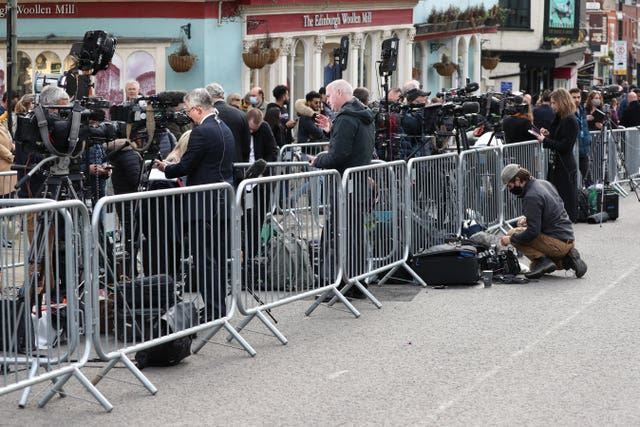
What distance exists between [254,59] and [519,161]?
34.9 feet

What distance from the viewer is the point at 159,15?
85.9 ft

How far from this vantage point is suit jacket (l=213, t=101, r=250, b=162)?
46.2ft

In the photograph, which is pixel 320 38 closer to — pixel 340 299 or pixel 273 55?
pixel 273 55

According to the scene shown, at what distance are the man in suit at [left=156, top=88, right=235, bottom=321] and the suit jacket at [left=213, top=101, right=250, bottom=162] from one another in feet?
9.86

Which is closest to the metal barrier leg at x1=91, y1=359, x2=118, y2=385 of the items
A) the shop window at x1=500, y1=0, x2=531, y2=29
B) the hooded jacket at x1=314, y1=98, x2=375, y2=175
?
the hooded jacket at x1=314, y1=98, x2=375, y2=175

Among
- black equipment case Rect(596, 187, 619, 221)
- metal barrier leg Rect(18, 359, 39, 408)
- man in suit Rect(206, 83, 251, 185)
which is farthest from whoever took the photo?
black equipment case Rect(596, 187, 619, 221)

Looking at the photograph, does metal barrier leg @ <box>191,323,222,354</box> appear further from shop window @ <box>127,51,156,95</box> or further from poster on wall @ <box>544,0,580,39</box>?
poster on wall @ <box>544,0,580,39</box>

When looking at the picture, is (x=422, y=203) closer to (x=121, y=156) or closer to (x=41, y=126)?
(x=121, y=156)

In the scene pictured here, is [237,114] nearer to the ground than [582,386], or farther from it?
farther from it

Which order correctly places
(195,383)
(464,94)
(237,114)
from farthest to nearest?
(464,94)
(237,114)
(195,383)

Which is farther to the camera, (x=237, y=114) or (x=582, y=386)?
(x=237, y=114)

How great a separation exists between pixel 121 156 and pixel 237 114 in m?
1.60

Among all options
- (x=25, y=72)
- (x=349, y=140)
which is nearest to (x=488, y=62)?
(x=25, y=72)

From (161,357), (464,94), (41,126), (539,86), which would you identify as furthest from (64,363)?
(539,86)
